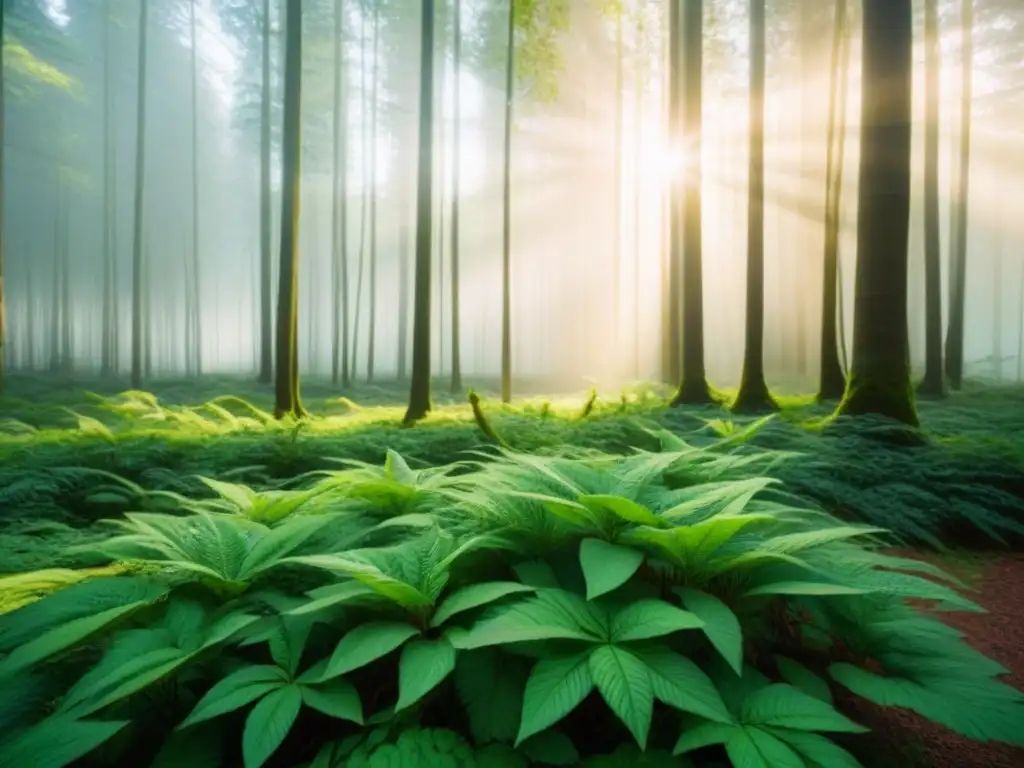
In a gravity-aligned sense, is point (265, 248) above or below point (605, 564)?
above

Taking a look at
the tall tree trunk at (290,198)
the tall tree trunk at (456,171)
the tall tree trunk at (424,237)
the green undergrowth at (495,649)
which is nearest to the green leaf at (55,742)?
the green undergrowth at (495,649)

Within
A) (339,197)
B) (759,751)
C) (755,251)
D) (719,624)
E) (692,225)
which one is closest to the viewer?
(759,751)

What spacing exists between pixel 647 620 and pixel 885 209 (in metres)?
6.57

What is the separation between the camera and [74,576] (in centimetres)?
228

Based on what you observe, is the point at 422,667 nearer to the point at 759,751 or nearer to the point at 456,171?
the point at 759,751

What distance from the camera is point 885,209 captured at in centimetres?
623

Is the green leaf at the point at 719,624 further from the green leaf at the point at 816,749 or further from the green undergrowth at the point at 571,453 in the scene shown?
the green undergrowth at the point at 571,453

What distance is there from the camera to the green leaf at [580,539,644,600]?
5.07 feet

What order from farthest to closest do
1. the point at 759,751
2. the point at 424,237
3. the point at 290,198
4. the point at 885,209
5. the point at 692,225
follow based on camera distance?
the point at 692,225 → the point at 424,237 → the point at 290,198 → the point at 885,209 → the point at 759,751

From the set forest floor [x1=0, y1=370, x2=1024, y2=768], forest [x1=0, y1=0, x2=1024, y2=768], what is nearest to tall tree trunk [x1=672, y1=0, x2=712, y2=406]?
forest [x1=0, y1=0, x2=1024, y2=768]

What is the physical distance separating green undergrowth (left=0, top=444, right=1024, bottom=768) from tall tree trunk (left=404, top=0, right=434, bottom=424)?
26.6 feet

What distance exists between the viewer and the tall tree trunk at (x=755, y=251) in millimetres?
9539

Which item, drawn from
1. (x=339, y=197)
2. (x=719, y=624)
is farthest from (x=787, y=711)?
(x=339, y=197)

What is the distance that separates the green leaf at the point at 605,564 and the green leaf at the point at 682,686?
0.67 ft
